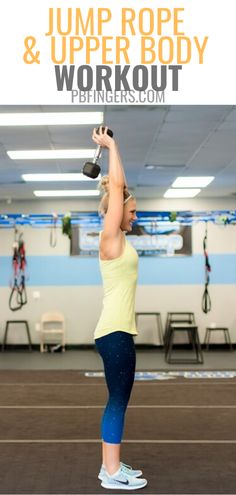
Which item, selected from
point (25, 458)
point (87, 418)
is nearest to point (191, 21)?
point (25, 458)

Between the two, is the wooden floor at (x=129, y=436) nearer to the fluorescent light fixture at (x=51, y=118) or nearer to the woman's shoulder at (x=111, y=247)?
the woman's shoulder at (x=111, y=247)

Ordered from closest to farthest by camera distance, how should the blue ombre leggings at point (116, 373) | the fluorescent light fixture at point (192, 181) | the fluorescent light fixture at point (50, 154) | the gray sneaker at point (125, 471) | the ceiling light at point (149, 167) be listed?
the blue ombre leggings at point (116, 373) < the gray sneaker at point (125, 471) < the fluorescent light fixture at point (50, 154) < the ceiling light at point (149, 167) < the fluorescent light fixture at point (192, 181)

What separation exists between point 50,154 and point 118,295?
14.4 feet

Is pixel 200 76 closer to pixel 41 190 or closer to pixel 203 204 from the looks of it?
pixel 41 190

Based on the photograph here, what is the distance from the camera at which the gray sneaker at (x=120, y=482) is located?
3188mm

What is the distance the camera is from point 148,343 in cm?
1105

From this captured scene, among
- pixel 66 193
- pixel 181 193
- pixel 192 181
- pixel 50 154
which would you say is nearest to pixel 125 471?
pixel 50 154

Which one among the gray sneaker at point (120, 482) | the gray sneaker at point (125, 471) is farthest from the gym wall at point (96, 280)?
the gray sneaker at point (120, 482)

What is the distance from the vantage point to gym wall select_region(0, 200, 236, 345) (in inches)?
435

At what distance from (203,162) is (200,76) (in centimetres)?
487

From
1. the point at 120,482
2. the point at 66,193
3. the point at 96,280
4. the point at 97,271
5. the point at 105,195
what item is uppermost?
the point at 66,193

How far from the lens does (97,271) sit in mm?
11141

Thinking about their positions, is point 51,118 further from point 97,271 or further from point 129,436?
point 97,271

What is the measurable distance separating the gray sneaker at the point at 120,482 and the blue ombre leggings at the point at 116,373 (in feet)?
0.78
